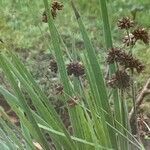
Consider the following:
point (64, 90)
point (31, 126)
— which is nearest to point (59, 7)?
point (64, 90)

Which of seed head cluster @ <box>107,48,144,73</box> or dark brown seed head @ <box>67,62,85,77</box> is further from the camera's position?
dark brown seed head @ <box>67,62,85,77</box>

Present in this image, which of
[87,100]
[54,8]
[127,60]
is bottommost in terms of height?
[87,100]

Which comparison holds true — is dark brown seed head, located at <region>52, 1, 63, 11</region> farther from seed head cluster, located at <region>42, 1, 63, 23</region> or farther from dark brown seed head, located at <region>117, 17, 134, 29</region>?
dark brown seed head, located at <region>117, 17, 134, 29</region>

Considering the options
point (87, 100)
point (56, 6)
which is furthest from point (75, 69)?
point (56, 6)

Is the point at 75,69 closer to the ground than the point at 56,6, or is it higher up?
closer to the ground

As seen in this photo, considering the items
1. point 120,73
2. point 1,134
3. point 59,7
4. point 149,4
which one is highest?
point 59,7

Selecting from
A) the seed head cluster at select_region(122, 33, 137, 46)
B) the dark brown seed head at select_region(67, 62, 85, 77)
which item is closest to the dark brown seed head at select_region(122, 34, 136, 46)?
the seed head cluster at select_region(122, 33, 137, 46)

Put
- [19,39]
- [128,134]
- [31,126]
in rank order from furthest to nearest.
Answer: [19,39] < [128,134] < [31,126]

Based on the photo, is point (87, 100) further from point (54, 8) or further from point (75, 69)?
point (54, 8)

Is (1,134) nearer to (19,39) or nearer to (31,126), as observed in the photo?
(31,126)

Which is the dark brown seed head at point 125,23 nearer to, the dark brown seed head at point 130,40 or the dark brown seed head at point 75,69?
the dark brown seed head at point 130,40

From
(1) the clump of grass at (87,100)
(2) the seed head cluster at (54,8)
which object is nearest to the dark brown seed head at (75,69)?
(1) the clump of grass at (87,100)
